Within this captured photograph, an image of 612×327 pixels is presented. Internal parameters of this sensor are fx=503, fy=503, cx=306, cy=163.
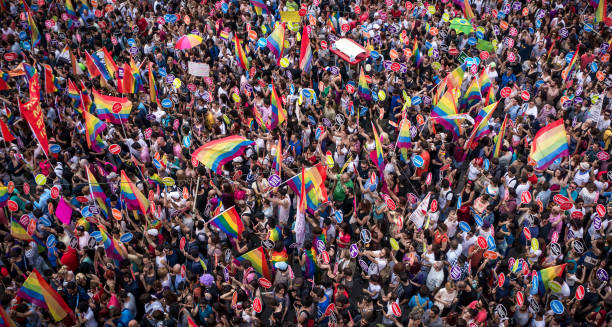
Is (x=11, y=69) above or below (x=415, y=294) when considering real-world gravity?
above

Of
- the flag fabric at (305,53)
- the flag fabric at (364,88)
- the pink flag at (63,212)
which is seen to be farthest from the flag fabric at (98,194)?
the flag fabric at (364,88)

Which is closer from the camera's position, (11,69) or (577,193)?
(577,193)

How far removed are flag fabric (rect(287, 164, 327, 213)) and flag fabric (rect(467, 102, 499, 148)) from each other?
149 inches

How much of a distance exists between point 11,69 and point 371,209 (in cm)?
1151

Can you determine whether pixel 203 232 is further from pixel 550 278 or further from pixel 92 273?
pixel 550 278

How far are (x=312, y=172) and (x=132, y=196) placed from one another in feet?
11.7

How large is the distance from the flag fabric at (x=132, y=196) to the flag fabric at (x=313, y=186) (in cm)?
298

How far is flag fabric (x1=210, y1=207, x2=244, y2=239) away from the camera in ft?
30.2

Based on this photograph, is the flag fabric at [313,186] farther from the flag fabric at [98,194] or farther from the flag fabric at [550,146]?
the flag fabric at [550,146]

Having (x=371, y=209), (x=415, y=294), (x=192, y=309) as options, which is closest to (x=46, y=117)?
(x=192, y=309)

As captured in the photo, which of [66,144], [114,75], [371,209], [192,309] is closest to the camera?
[192,309]

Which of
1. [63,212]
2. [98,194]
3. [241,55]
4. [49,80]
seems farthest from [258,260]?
[49,80]

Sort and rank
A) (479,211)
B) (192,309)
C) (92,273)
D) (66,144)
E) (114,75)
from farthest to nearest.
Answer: (114,75) < (66,144) < (479,211) < (92,273) < (192,309)

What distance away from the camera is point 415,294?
862 cm
